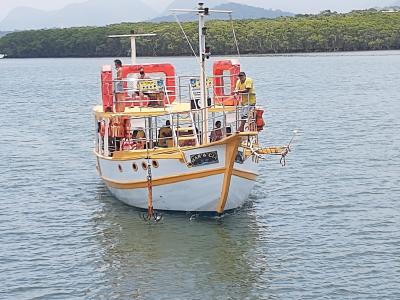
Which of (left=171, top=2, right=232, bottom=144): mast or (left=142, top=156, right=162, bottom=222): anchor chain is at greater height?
(left=171, top=2, right=232, bottom=144): mast

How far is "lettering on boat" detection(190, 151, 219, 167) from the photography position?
88.7 ft

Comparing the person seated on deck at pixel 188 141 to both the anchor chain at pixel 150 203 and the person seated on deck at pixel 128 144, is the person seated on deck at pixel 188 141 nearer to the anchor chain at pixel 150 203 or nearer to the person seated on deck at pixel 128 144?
the person seated on deck at pixel 128 144

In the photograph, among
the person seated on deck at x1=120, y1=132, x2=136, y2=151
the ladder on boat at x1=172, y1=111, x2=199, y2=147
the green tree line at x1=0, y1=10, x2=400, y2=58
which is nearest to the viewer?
the ladder on boat at x1=172, y1=111, x2=199, y2=147

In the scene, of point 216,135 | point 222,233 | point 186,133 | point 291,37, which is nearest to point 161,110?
point 186,133

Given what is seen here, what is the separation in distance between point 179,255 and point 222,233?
251cm

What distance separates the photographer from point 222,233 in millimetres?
26922

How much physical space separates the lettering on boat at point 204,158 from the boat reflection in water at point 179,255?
2080 mm

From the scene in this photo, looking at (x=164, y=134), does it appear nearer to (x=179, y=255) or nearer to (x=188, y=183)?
(x=188, y=183)

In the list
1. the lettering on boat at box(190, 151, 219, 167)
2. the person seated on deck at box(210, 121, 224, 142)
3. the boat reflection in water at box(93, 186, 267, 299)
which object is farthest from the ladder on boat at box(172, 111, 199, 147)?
the boat reflection in water at box(93, 186, 267, 299)

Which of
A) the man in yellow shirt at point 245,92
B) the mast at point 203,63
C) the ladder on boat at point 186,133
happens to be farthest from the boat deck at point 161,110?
the mast at point 203,63

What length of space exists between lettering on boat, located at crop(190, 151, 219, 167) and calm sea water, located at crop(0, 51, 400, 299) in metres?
2.09

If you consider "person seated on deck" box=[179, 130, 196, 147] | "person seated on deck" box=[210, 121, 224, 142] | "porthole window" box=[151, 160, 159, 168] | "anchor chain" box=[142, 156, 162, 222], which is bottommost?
"anchor chain" box=[142, 156, 162, 222]

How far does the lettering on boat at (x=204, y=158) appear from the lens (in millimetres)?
27028

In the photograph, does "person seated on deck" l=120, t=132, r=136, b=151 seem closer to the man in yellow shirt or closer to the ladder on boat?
the ladder on boat
